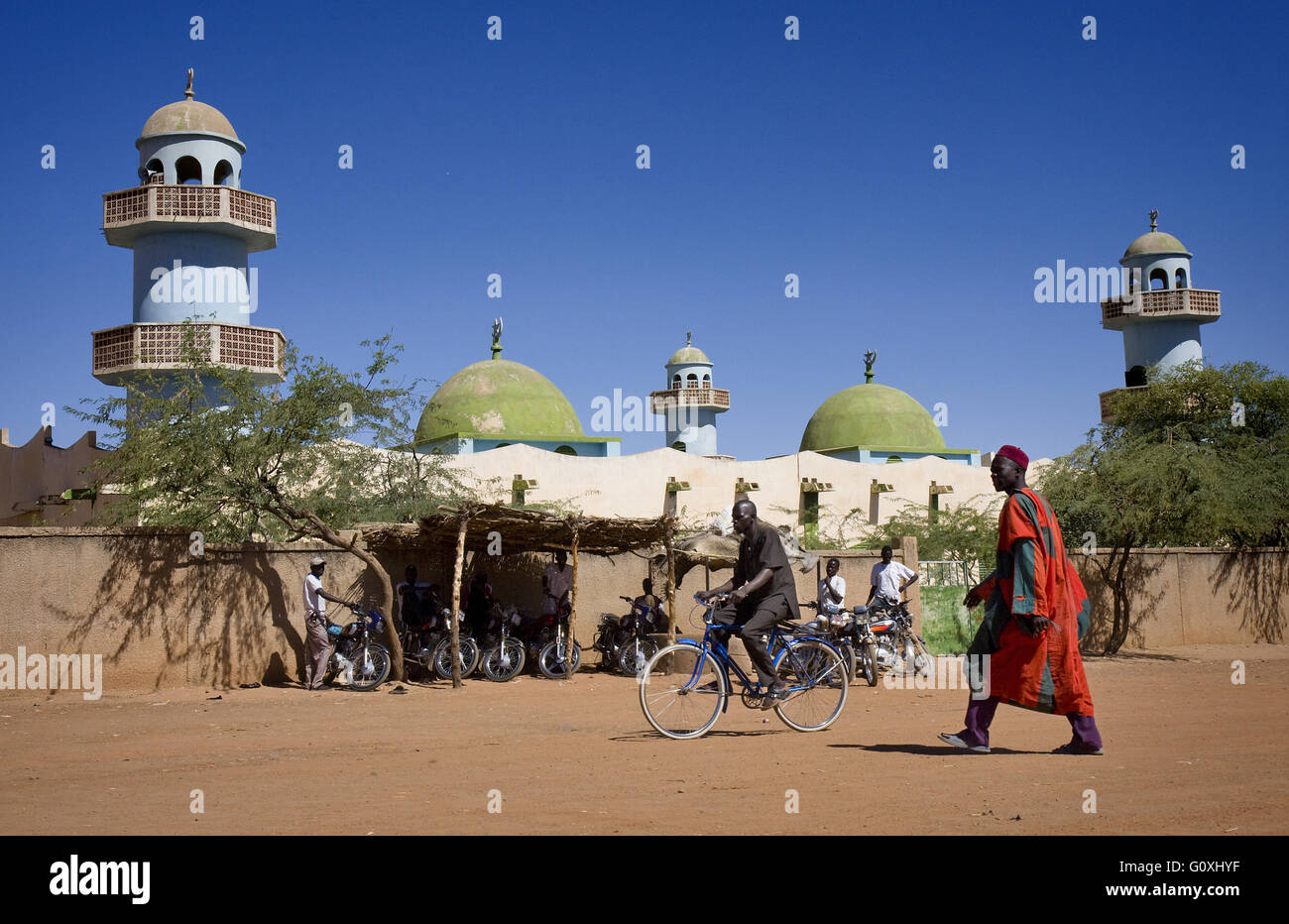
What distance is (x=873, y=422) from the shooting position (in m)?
48.9

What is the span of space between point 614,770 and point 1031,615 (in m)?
2.99

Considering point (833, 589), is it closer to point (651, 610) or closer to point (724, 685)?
point (651, 610)

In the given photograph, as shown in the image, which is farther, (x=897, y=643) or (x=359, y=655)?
(x=897, y=643)

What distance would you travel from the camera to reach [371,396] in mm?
17109

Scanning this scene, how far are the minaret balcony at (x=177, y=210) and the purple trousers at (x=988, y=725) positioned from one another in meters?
23.9

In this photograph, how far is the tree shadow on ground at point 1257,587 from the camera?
74.6ft

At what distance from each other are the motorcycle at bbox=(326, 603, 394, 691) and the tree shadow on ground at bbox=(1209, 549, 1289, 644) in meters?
16.0

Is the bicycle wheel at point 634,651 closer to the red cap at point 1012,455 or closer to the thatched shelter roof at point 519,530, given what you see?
the thatched shelter roof at point 519,530

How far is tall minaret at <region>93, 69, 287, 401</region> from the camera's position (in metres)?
27.5

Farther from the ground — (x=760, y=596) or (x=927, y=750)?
(x=760, y=596)

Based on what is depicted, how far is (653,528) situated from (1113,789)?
10813 mm

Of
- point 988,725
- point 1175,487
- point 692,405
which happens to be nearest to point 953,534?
point 1175,487

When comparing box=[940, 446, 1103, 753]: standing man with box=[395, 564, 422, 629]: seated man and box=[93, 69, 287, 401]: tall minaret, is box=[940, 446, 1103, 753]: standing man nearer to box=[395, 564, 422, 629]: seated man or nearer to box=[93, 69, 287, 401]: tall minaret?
box=[395, 564, 422, 629]: seated man
